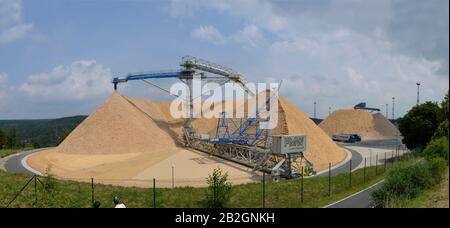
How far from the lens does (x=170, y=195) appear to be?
18516 millimetres

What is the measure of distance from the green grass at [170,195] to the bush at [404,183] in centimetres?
308

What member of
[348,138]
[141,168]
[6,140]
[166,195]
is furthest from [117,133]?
[348,138]

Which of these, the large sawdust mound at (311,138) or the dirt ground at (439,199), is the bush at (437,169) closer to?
the dirt ground at (439,199)

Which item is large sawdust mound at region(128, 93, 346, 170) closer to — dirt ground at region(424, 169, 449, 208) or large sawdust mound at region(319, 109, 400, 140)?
dirt ground at region(424, 169, 449, 208)

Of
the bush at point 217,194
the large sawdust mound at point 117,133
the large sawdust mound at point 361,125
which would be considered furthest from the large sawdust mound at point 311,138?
the large sawdust mound at point 361,125

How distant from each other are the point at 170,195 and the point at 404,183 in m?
11.3

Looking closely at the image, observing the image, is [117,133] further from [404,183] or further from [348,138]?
[348,138]

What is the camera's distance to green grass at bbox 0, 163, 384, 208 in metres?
16.3

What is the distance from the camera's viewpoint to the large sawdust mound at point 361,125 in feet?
271

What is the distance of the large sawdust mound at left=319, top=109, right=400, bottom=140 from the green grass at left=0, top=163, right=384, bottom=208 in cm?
6476

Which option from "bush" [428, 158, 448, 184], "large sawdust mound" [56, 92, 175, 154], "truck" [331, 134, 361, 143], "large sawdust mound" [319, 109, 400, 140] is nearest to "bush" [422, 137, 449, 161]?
"bush" [428, 158, 448, 184]
